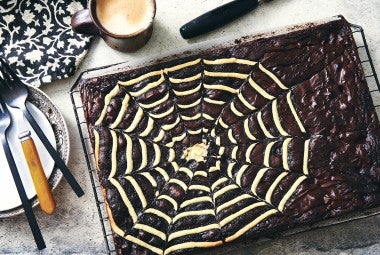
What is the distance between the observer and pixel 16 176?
2318 millimetres

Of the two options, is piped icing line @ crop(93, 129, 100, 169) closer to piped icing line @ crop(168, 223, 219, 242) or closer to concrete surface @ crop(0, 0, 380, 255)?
concrete surface @ crop(0, 0, 380, 255)

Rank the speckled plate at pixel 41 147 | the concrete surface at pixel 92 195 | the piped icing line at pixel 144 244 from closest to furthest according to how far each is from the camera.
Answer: the piped icing line at pixel 144 244
the speckled plate at pixel 41 147
the concrete surface at pixel 92 195

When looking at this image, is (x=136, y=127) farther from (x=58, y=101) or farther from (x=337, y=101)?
(x=337, y=101)

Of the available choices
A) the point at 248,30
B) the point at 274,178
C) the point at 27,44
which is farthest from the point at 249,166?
the point at 27,44

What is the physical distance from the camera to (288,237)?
2.49m

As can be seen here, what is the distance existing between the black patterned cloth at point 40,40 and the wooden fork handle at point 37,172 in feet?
1.01

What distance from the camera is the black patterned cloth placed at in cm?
245

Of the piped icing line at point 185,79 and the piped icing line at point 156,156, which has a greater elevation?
the piped icing line at point 185,79

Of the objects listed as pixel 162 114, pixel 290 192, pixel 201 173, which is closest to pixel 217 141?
pixel 201 173

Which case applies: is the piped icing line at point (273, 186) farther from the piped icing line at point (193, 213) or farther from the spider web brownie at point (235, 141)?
the piped icing line at point (193, 213)

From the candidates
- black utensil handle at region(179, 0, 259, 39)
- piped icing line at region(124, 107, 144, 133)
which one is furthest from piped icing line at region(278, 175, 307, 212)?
black utensil handle at region(179, 0, 259, 39)

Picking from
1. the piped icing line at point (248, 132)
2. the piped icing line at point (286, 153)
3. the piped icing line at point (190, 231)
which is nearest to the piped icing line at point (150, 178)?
the piped icing line at point (190, 231)

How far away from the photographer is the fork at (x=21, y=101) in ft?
7.61

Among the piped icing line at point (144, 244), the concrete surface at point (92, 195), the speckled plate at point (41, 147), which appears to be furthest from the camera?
the concrete surface at point (92, 195)
